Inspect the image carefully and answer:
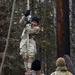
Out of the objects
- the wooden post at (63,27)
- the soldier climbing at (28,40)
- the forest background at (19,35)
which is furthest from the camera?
the forest background at (19,35)

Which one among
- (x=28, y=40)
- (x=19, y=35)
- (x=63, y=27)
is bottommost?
(x=19, y=35)

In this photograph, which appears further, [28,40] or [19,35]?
[19,35]

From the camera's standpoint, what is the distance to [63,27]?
9477 millimetres

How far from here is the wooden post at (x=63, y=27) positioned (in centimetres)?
938

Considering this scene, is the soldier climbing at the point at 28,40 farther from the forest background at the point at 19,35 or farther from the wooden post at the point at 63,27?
the forest background at the point at 19,35

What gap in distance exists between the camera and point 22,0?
22.0 meters

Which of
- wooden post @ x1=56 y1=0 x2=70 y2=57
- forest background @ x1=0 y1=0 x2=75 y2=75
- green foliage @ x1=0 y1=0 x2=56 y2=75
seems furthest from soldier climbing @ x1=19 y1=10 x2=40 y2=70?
green foliage @ x1=0 y1=0 x2=56 y2=75

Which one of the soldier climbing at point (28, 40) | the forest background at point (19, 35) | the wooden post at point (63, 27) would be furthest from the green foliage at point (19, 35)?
the soldier climbing at point (28, 40)

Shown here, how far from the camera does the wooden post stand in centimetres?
938

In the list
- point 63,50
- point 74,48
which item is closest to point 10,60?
point 74,48

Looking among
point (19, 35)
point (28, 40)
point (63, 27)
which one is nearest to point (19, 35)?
point (19, 35)

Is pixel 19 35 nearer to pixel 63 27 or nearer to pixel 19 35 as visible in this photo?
pixel 19 35

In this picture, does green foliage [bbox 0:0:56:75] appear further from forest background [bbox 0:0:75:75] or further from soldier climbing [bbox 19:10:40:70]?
soldier climbing [bbox 19:10:40:70]

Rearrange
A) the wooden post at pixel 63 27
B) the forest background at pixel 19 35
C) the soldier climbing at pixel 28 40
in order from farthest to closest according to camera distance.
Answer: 1. the forest background at pixel 19 35
2. the wooden post at pixel 63 27
3. the soldier climbing at pixel 28 40
